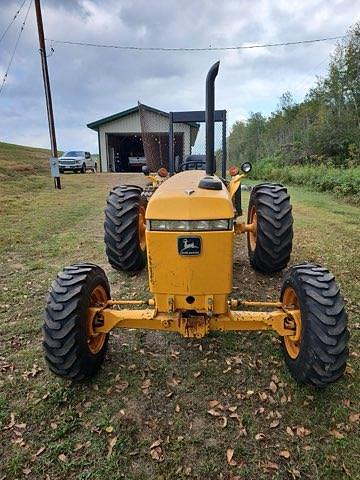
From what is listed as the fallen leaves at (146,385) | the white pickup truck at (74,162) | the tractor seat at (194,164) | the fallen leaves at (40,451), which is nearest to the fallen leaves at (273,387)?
the fallen leaves at (146,385)

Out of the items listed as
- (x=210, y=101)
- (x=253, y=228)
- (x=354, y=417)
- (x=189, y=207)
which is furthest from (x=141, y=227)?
(x=354, y=417)

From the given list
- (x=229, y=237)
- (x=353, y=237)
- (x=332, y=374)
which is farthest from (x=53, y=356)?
(x=353, y=237)

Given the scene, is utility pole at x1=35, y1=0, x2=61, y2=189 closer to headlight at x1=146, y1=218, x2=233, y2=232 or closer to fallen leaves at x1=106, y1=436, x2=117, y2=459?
headlight at x1=146, y1=218, x2=233, y2=232

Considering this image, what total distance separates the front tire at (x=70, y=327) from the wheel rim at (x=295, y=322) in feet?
4.68

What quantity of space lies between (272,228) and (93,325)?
2.25 m

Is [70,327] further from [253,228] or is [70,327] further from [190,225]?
[253,228]

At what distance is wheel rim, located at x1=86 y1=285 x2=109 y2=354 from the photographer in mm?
2805

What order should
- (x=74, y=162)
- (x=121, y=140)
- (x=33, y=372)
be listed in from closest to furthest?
1. (x=33, y=372)
2. (x=74, y=162)
3. (x=121, y=140)

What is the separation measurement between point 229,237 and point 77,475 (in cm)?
164

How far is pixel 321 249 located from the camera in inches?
242

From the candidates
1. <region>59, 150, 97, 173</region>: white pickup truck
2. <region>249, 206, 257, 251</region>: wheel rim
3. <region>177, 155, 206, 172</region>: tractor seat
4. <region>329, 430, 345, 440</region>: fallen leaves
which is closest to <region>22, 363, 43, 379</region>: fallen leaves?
<region>329, 430, 345, 440</region>: fallen leaves

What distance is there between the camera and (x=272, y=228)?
422 centimetres

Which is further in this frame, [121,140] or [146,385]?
[121,140]

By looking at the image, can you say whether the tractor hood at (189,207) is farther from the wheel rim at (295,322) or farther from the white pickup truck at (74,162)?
the white pickup truck at (74,162)
